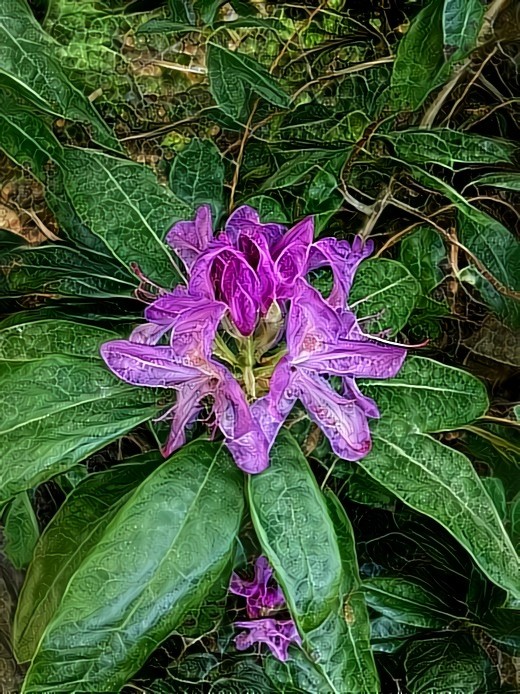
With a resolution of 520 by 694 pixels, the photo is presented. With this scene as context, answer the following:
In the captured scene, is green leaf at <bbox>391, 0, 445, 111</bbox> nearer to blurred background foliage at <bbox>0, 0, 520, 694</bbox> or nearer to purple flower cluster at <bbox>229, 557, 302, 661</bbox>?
blurred background foliage at <bbox>0, 0, 520, 694</bbox>

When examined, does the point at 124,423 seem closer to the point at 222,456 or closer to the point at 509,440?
the point at 222,456

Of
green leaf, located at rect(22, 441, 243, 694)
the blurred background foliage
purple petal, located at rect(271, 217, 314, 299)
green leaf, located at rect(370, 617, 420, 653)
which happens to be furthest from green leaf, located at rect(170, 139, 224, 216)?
green leaf, located at rect(370, 617, 420, 653)

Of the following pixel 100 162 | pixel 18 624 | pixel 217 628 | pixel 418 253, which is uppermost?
pixel 100 162

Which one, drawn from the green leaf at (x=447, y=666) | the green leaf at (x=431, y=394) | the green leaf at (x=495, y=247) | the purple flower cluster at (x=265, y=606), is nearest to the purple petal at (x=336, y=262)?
the green leaf at (x=431, y=394)

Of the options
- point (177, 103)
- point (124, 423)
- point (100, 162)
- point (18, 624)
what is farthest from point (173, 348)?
point (177, 103)

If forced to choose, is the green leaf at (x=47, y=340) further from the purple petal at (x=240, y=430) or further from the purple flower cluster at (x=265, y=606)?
the purple flower cluster at (x=265, y=606)

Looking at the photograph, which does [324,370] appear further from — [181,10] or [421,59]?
[181,10]

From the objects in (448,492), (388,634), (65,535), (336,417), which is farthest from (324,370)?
(388,634)
